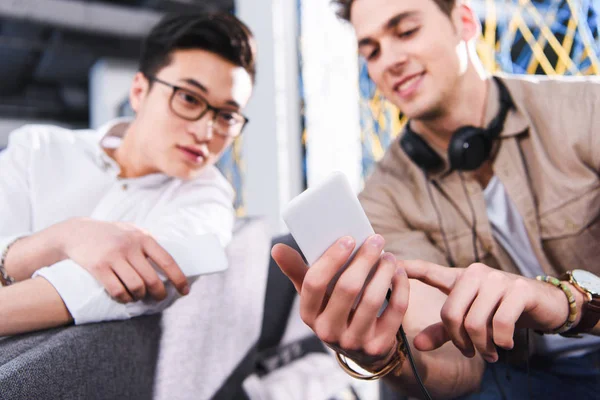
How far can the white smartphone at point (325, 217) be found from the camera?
473 millimetres

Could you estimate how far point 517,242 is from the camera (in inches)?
39.9

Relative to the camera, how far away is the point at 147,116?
1.24 meters

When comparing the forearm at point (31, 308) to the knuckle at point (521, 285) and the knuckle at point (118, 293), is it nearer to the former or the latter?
the knuckle at point (118, 293)

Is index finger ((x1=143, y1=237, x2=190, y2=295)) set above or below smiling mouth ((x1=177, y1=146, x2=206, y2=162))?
below

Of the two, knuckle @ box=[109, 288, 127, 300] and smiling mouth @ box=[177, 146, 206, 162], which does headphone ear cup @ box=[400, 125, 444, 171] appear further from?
knuckle @ box=[109, 288, 127, 300]

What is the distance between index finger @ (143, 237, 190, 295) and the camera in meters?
0.78

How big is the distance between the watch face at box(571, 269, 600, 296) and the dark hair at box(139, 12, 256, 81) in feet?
3.06

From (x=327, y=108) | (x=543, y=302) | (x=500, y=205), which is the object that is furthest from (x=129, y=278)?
(x=327, y=108)

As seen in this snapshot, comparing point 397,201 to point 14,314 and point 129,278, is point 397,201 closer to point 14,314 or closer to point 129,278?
point 129,278

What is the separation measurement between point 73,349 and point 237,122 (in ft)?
2.49

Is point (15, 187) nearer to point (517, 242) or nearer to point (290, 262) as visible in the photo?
point (290, 262)

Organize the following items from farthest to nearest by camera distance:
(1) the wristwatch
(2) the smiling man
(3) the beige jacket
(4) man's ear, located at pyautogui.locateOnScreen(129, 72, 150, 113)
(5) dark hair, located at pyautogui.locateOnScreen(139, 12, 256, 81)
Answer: (4) man's ear, located at pyautogui.locateOnScreen(129, 72, 150, 113) < (5) dark hair, located at pyautogui.locateOnScreen(139, 12, 256, 81) < (3) the beige jacket < (2) the smiling man < (1) the wristwatch

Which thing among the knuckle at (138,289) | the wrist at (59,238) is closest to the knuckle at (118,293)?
the knuckle at (138,289)

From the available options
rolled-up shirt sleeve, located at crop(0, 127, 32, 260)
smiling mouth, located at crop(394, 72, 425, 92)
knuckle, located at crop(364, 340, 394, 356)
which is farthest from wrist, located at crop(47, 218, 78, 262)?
smiling mouth, located at crop(394, 72, 425, 92)
